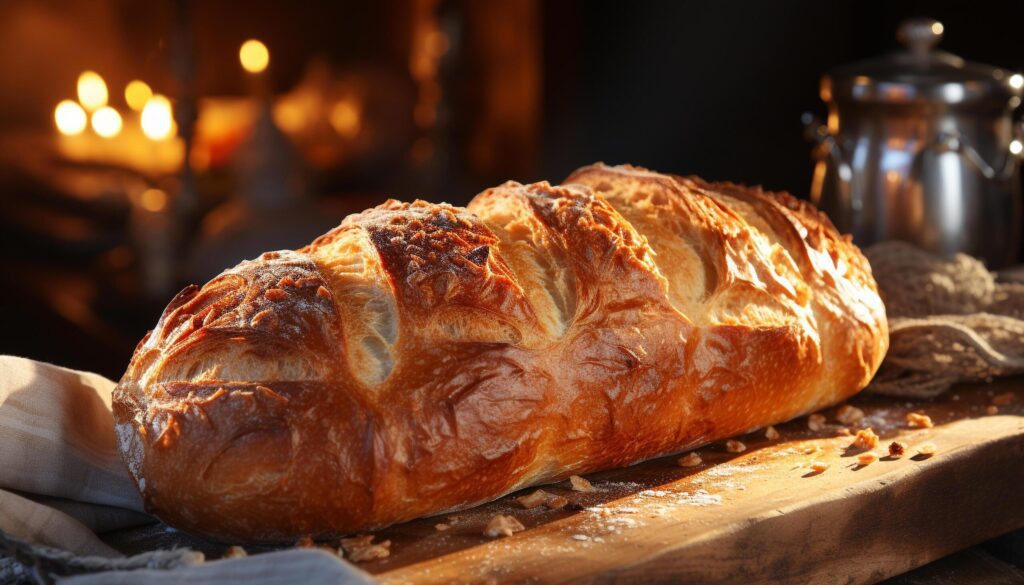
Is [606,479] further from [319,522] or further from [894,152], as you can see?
[894,152]

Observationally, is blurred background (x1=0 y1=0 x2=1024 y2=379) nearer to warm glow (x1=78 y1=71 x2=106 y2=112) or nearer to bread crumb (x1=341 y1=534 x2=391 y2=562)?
warm glow (x1=78 y1=71 x2=106 y2=112)

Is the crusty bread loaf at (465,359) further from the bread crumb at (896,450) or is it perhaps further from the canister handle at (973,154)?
the canister handle at (973,154)

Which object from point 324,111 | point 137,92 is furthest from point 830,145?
point 137,92

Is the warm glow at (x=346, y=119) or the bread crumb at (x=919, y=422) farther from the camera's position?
the warm glow at (x=346, y=119)

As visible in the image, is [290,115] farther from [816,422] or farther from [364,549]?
[364,549]

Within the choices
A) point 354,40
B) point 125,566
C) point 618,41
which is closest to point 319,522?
point 125,566

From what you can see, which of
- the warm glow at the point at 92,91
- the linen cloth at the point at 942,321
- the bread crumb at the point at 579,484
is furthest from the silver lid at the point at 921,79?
the warm glow at the point at 92,91
